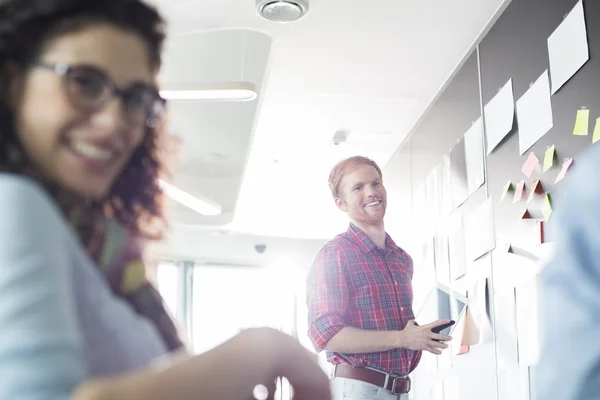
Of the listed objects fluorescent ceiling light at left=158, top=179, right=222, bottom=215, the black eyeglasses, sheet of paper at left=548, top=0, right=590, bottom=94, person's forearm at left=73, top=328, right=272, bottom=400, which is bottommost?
person's forearm at left=73, top=328, right=272, bottom=400

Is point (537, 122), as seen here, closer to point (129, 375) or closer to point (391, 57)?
point (391, 57)

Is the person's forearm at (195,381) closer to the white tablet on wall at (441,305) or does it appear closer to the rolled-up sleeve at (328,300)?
the rolled-up sleeve at (328,300)

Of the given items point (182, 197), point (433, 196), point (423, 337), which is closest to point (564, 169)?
point (423, 337)

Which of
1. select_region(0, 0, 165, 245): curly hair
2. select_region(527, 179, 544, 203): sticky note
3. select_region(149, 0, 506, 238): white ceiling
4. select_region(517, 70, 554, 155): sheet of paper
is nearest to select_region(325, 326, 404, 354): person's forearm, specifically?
select_region(149, 0, 506, 238): white ceiling

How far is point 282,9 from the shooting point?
2441 millimetres

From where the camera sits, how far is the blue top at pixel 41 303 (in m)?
0.25

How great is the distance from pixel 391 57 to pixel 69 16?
2625 millimetres

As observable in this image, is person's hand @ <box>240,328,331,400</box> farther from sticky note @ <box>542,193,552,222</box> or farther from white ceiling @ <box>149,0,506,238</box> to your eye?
sticky note @ <box>542,193,552,222</box>

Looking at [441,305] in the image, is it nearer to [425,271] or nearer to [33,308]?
[425,271]

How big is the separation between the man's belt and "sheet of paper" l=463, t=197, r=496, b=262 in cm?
96

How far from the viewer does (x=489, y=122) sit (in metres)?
2.55

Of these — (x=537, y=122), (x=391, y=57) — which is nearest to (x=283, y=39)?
(x=391, y=57)

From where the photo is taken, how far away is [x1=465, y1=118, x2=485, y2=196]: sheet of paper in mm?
2621

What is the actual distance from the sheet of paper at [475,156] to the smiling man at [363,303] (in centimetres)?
106
